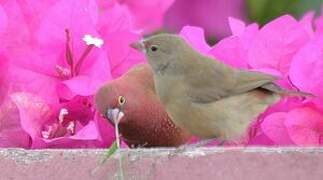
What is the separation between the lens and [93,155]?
46.1 inches

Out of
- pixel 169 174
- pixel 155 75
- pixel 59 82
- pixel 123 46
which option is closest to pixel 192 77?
pixel 155 75

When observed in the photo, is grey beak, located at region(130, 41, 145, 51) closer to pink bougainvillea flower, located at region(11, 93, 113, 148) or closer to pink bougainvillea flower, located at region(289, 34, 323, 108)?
pink bougainvillea flower, located at region(11, 93, 113, 148)

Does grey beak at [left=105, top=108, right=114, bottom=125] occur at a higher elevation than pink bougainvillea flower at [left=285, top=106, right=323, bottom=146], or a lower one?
higher

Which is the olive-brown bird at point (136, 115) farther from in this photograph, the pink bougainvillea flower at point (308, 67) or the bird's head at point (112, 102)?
the pink bougainvillea flower at point (308, 67)

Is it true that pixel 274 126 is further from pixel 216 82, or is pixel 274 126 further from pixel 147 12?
pixel 147 12

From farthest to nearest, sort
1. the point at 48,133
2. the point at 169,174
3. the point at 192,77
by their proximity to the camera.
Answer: the point at 192,77 → the point at 48,133 → the point at 169,174

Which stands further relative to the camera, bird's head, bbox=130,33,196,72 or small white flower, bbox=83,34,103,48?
bird's head, bbox=130,33,196,72

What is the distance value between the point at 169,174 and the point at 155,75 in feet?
1.78

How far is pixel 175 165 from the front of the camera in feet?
3.81

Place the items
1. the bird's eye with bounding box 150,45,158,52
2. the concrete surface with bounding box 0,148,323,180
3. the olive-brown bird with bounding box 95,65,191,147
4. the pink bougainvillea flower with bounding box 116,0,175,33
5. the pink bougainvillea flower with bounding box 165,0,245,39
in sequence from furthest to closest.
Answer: the pink bougainvillea flower with bounding box 165,0,245,39, the pink bougainvillea flower with bounding box 116,0,175,33, the bird's eye with bounding box 150,45,158,52, the olive-brown bird with bounding box 95,65,191,147, the concrete surface with bounding box 0,148,323,180

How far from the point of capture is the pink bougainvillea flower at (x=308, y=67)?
143cm

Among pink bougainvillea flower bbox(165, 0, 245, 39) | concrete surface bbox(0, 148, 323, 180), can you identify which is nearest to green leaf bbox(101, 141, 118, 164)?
concrete surface bbox(0, 148, 323, 180)

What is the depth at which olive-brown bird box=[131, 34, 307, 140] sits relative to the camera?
5.11 feet

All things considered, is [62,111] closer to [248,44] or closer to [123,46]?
[123,46]
